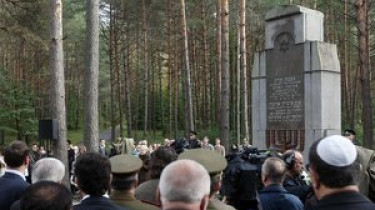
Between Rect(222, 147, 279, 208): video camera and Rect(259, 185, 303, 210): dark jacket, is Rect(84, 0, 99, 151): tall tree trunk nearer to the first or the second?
Rect(222, 147, 279, 208): video camera

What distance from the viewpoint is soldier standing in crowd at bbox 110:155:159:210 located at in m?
3.66

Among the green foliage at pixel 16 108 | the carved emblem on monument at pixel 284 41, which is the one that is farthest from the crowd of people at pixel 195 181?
the green foliage at pixel 16 108

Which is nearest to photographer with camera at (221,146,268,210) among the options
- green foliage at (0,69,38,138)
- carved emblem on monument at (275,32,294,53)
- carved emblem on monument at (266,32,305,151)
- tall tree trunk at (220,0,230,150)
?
carved emblem on monument at (266,32,305,151)

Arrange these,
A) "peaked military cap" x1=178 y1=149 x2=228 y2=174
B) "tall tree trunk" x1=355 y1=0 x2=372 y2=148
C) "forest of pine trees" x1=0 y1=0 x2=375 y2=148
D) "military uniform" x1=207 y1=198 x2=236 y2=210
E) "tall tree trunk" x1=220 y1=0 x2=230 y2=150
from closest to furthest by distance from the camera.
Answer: "peaked military cap" x1=178 y1=149 x2=228 y2=174
"military uniform" x1=207 y1=198 x2=236 y2=210
"tall tree trunk" x1=355 y1=0 x2=372 y2=148
"forest of pine trees" x1=0 y1=0 x2=375 y2=148
"tall tree trunk" x1=220 y1=0 x2=230 y2=150

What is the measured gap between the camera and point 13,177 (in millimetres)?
4266

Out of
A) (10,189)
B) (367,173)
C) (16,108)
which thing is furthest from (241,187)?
(16,108)

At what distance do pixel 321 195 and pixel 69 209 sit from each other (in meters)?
1.22

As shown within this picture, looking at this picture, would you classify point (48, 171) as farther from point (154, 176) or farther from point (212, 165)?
point (212, 165)

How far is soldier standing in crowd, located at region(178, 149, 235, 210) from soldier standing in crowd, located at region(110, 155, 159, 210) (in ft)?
1.90

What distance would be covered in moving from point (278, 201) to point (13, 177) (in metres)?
2.20

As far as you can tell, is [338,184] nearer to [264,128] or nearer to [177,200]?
[177,200]

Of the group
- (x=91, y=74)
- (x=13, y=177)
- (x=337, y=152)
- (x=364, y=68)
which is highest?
(x=364, y=68)

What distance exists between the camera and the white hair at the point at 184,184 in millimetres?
2023

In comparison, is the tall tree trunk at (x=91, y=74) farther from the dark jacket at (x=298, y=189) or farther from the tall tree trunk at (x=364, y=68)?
the tall tree trunk at (x=364, y=68)
